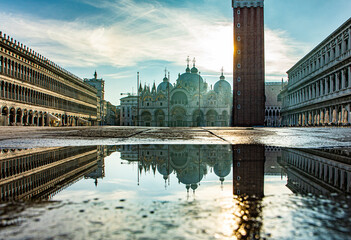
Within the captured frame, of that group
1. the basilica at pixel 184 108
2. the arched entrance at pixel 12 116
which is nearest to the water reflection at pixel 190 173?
the arched entrance at pixel 12 116

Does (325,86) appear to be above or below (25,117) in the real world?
above

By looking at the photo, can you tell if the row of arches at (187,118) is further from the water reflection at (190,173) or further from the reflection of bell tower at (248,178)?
the reflection of bell tower at (248,178)

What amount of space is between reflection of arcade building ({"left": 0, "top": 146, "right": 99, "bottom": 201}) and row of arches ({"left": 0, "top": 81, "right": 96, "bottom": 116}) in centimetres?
3384

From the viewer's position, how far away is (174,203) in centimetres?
136

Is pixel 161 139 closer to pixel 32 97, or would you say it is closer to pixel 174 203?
pixel 174 203

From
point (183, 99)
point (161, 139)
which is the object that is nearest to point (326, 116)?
point (161, 139)

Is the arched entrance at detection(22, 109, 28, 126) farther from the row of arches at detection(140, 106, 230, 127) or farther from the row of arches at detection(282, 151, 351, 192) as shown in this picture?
the row of arches at detection(282, 151, 351, 192)

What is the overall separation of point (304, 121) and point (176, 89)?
3603cm

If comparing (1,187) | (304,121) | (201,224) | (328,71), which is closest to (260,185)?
(201,224)

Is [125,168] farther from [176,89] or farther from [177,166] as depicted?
[176,89]

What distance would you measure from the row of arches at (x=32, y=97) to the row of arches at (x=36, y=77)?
121 centimetres

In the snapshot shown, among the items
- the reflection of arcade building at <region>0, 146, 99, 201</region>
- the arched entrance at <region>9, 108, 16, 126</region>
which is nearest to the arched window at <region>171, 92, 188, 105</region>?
the arched entrance at <region>9, 108, 16, 126</region>

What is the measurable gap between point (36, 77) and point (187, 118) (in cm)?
3762

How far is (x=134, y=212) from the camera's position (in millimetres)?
1213
